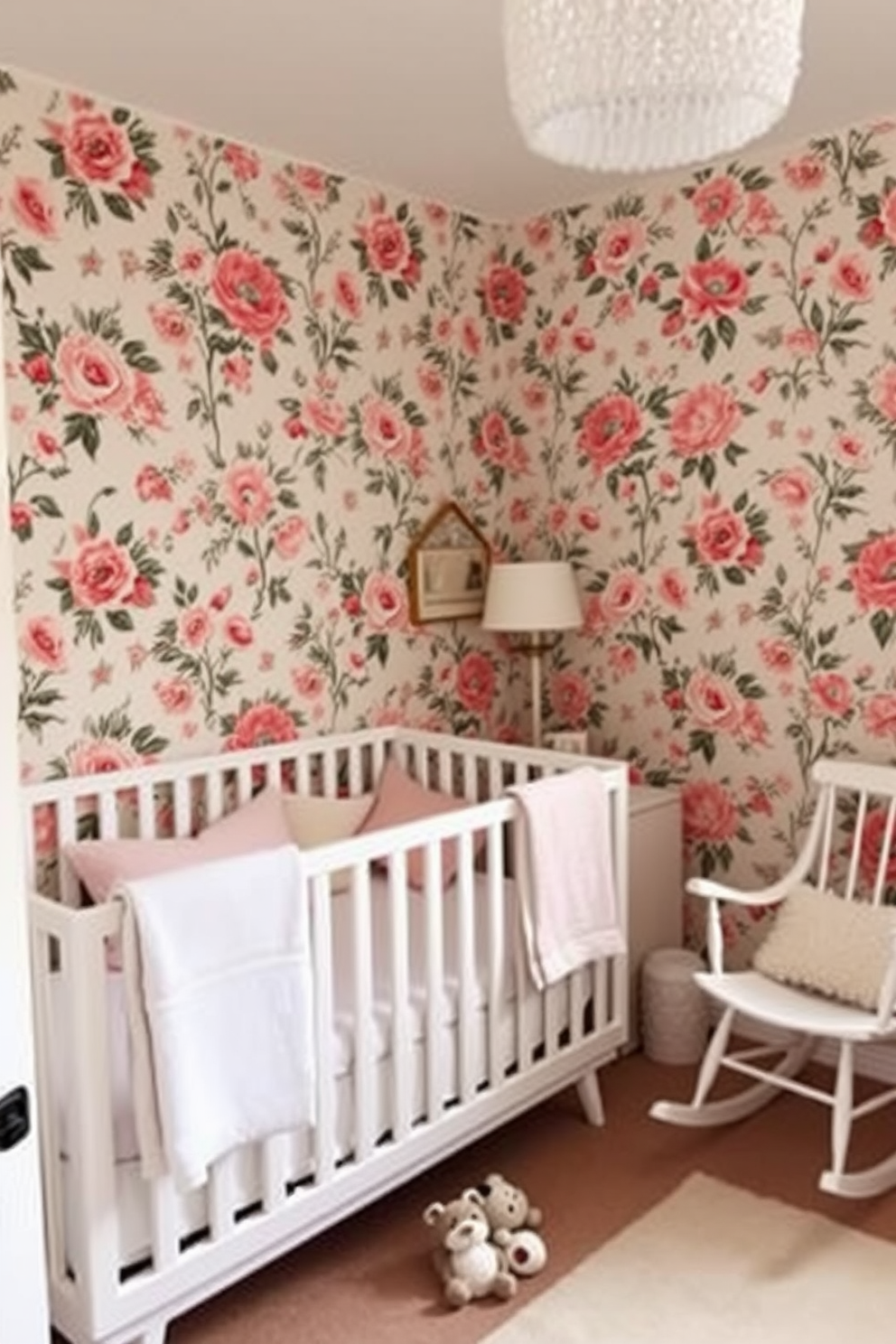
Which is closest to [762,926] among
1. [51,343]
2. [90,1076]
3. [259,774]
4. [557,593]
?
[557,593]

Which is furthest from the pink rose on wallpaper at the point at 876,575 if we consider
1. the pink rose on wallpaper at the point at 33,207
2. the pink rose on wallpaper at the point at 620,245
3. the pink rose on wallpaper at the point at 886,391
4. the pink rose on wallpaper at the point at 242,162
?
the pink rose on wallpaper at the point at 33,207

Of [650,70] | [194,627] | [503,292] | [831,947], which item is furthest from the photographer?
[503,292]

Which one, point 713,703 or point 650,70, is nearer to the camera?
point 650,70

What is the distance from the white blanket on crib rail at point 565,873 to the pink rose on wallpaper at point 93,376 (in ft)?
4.20

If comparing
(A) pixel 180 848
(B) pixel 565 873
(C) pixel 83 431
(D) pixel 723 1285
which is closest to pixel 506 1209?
(D) pixel 723 1285

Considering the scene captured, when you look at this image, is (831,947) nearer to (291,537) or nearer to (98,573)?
(291,537)

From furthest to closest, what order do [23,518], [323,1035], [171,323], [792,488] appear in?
[792,488]
[171,323]
[23,518]
[323,1035]

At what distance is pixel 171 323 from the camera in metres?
2.70

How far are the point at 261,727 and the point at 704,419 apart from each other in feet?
4.90

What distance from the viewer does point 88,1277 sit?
1758 mm

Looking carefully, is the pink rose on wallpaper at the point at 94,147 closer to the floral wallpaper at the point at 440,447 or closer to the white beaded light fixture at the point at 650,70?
the floral wallpaper at the point at 440,447

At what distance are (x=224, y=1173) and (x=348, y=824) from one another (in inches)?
44.5

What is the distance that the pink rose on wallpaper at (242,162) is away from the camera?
9.18ft

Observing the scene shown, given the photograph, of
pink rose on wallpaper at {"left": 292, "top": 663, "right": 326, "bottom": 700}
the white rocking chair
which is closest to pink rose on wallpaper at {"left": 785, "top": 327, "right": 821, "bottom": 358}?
the white rocking chair
